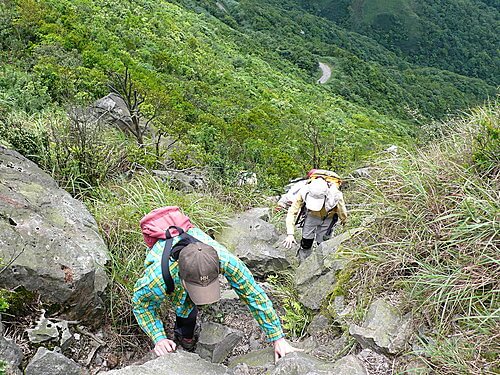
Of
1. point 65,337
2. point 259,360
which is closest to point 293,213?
point 259,360

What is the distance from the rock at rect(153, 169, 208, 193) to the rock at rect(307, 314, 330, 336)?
3.01 m

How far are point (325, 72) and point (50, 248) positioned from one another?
68.1 m

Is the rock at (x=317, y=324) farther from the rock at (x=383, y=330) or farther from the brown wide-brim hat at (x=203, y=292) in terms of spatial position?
the brown wide-brim hat at (x=203, y=292)

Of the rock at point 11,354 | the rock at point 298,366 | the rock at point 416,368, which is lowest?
the rock at point 11,354

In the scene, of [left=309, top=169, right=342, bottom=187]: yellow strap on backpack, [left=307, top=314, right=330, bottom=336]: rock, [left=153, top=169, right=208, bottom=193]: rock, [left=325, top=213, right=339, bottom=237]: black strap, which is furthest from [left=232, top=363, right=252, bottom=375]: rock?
[left=153, top=169, right=208, bottom=193]: rock

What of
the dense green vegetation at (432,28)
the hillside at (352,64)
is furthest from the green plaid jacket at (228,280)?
the dense green vegetation at (432,28)

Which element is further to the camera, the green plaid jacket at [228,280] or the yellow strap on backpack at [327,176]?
the yellow strap on backpack at [327,176]

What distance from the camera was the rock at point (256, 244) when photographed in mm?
4730

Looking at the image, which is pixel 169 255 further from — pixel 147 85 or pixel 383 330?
pixel 147 85

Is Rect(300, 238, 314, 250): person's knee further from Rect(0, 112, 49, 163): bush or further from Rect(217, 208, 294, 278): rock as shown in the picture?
Rect(0, 112, 49, 163): bush

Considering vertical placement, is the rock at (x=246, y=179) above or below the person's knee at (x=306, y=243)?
below

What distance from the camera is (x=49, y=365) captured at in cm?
287

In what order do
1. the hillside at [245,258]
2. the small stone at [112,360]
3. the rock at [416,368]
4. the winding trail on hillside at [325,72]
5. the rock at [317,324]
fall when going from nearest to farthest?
the rock at [416,368]
the hillside at [245,258]
the small stone at [112,360]
the rock at [317,324]
the winding trail on hillside at [325,72]

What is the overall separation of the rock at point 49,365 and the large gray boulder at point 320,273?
187cm
